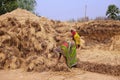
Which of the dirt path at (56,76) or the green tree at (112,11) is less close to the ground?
the green tree at (112,11)

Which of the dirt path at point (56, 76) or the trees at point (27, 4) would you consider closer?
the dirt path at point (56, 76)

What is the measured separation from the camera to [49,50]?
10430 millimetres

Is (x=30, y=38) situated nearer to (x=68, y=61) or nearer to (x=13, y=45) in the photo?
(x=13, y=45)

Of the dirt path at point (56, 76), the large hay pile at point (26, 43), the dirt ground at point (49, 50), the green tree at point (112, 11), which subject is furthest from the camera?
the green tree at point (112, 11)

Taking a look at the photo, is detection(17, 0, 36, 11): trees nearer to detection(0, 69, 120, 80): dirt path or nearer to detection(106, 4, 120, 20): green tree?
detection(106, 4, 120, 20): green tree

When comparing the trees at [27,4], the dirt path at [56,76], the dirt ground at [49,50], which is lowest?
A: the dirt path at [56,76]

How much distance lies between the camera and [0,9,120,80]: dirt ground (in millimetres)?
8849

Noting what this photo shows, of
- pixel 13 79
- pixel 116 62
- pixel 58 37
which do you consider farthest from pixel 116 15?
pixel 13 79

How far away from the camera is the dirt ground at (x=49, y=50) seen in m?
8.85

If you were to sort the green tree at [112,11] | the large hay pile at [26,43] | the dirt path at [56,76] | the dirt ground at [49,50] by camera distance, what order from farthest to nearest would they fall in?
the green tree at [112,11] → the large hay pile at [26,43] → the dirt ground at [49,50] → the dirt path at [56,76]

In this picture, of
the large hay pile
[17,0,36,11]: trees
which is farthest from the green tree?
the large hay pile

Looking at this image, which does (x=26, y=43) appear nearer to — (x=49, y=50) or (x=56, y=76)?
(x=49, y=50)

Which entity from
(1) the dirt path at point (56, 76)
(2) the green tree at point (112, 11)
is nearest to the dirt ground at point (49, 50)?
(1) the dirt path at point (56, 76)

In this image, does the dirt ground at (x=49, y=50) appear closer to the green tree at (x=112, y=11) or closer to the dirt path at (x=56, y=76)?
the dirt path at (x=56, y=76)
